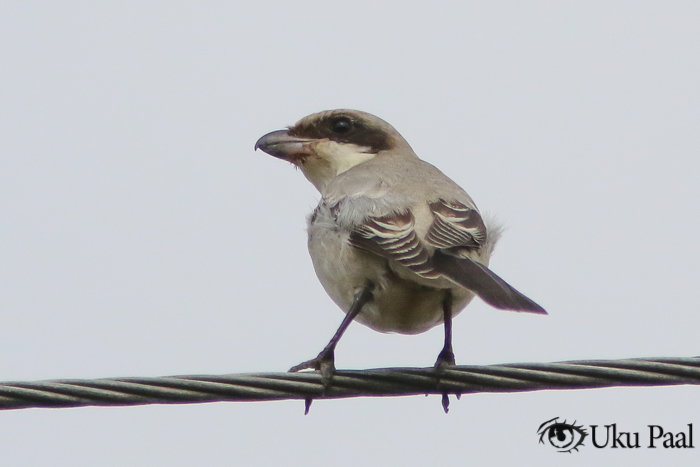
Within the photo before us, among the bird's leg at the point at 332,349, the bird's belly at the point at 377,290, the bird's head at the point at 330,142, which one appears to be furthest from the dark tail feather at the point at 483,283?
the bird's head at the point at 330,142

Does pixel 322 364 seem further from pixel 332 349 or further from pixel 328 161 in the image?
pixel 328 161

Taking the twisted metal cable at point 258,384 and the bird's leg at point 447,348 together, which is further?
the bird's leg at point 447,348

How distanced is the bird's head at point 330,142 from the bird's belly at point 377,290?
58.8 inches

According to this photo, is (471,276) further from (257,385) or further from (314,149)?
(314,149)

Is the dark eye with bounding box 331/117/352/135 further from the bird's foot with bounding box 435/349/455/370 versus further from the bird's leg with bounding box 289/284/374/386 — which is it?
the bird's foot with bounding box 435/349/455/370

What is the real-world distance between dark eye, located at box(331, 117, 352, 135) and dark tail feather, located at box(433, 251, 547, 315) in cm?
256

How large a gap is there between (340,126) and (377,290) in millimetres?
2298

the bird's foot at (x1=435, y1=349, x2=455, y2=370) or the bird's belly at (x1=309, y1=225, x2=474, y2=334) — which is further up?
the bird's belly at (x1=309, y1=225, x2=474, y2=334)

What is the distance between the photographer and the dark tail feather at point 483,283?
439 centimetres

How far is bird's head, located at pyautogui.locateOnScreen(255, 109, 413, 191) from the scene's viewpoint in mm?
7102

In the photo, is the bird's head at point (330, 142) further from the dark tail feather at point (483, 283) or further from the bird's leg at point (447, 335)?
the dark tail feather at point (483, 283)

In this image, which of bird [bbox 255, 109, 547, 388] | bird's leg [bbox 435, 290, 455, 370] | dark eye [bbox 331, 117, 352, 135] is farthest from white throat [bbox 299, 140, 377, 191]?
bird's leg [bbox 435, 290, 455, 370]

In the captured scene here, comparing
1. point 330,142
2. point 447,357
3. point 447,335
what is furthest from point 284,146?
point 447,357

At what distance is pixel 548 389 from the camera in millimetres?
3865
